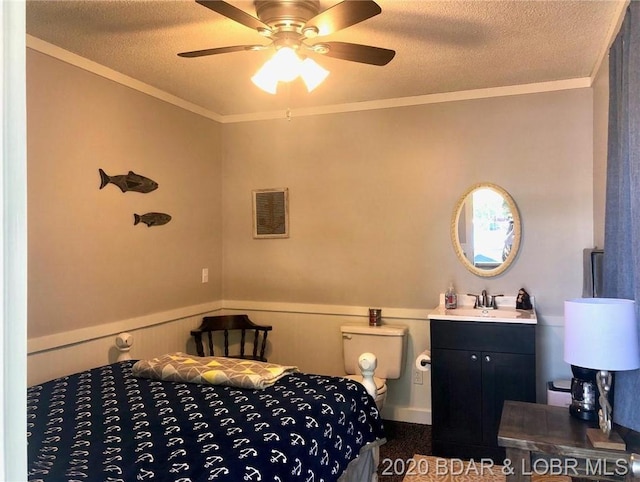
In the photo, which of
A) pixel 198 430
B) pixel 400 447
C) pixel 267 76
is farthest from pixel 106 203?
pixel 400 447

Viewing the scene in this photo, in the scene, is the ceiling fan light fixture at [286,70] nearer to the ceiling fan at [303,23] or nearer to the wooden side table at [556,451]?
the ceiling fan at [303,23]

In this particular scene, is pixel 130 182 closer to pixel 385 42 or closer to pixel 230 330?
pixel 230 330

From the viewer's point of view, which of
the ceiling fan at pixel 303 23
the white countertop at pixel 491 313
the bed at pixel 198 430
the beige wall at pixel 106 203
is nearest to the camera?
the bed at pixel 198 430

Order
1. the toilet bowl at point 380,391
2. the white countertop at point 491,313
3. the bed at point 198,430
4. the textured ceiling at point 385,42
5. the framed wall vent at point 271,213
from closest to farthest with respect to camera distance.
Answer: the bed at point 198,430
the textured ceiling at point 385,42
the white countertop at point 491,313
the toilet bowl at point 380,391
the framed wall vent at point 271,213

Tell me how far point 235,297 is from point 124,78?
76.4 inches

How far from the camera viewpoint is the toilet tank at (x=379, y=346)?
368cm

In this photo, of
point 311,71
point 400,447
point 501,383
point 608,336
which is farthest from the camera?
point 400,447

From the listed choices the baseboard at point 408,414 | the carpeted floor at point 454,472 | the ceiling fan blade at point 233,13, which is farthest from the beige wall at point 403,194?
the ceiling fan blade at point 233,13

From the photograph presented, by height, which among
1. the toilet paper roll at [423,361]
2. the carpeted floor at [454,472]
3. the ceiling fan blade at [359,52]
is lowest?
the carpeted floor at [454,472]

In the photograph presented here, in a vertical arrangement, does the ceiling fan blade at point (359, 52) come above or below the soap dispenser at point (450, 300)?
above

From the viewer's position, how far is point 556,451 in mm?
1879

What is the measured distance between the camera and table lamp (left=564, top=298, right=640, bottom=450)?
1.78 meters

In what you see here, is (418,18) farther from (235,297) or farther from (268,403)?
(235,297)

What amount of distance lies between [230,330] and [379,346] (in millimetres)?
1226
